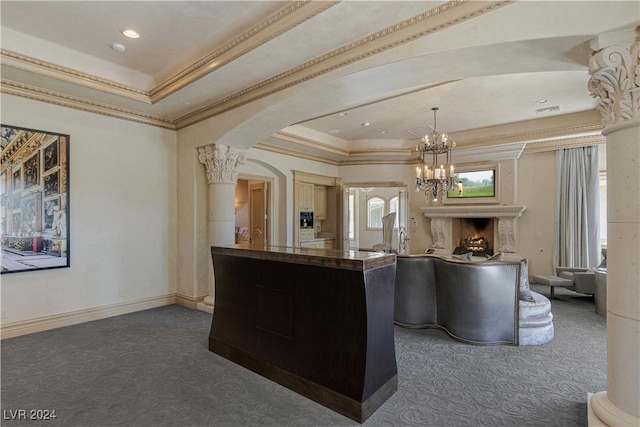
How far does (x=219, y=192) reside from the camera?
204 inches

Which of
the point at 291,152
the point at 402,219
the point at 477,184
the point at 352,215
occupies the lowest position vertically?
the point at 402,219

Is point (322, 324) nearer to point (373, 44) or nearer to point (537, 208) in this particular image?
point (373, 44)

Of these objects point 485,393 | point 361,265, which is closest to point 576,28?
point 361,265

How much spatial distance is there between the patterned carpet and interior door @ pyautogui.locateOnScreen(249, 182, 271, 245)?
357 centimetres

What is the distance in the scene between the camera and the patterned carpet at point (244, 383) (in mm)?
2393

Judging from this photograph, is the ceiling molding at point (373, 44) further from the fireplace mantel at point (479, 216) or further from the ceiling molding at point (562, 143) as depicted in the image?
the ceiling molding at point (562, 143)

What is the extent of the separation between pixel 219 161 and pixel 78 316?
2.95m

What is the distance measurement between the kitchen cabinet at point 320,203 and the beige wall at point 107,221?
3.88 m

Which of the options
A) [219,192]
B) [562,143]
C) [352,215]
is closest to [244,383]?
[219,192]

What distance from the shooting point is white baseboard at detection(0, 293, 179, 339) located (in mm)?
4012

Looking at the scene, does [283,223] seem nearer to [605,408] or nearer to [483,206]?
[483,206]

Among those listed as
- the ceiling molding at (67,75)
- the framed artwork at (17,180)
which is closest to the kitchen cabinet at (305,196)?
the ceiling molding at (67,75)

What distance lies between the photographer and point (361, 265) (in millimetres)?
2312

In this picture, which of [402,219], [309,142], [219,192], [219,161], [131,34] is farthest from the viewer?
[402,219]
